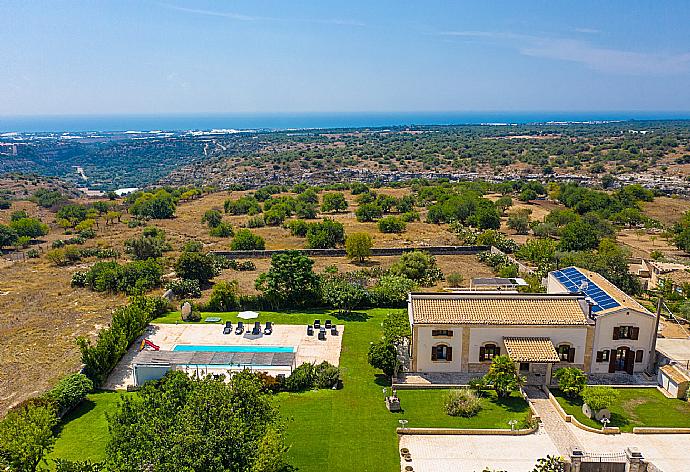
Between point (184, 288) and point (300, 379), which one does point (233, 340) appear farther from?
point (184, 288)

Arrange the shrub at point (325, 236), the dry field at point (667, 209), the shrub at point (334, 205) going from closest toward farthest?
the shrub at point (325, 236), the dry field at point (667, 209), the shrub at point (334, 205)

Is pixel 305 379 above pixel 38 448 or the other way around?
the other way around

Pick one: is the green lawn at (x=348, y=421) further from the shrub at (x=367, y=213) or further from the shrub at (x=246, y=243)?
the shrub at (x=367, y=213)

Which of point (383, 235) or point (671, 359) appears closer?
point (671, 359)

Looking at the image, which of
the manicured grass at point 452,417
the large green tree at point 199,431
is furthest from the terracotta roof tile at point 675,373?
the large green tree at point 199,431

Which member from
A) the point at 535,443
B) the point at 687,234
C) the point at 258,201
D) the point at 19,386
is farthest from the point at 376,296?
the point at 258,201

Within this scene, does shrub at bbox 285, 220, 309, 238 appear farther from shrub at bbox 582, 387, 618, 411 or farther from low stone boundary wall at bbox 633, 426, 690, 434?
low stone boundary wall at bbox 633, 426, 690, 434

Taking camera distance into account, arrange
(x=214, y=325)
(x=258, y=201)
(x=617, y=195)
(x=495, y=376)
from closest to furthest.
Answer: (x=495, y=376), (x=214, y=325), (x=617, y=195), (x=258, y=201)

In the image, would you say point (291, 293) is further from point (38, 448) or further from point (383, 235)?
point (383, 235)
